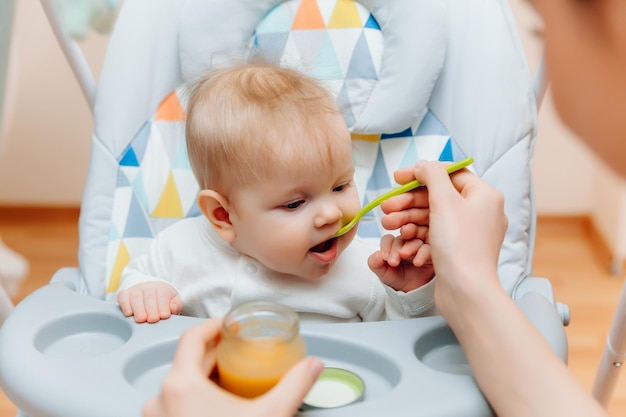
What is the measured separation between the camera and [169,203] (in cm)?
111

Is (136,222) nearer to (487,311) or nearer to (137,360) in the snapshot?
(137,360)

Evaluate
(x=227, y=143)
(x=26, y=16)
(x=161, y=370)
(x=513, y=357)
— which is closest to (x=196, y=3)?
(x=227, y=143)

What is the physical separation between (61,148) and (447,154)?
148 centimetres

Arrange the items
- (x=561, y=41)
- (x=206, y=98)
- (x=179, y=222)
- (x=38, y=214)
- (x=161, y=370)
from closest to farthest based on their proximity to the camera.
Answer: (x=561, y=41)
(x=161, y=370)
(x=206, y=98)
(x=179, y=222)
(x=38, y=214)

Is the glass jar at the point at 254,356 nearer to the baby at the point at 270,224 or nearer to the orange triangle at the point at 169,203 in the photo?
the baby at the point at 270,224

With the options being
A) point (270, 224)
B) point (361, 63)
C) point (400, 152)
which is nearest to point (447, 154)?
point (400, 152)

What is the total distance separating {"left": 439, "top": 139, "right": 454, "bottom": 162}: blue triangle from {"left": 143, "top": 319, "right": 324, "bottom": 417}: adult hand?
48 cm

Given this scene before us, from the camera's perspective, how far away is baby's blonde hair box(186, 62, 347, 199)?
2.96ft

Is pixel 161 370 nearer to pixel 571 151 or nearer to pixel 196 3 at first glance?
pixel 196 3

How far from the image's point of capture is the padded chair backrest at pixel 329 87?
1062 millimetres

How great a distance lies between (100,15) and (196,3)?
0.13m

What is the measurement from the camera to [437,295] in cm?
81

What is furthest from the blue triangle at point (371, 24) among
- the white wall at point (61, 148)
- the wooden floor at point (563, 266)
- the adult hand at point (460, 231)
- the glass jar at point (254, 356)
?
the white wall at point (61, 148)

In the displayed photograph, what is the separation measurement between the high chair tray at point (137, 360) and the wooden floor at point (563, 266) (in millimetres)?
769
